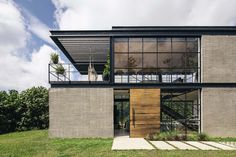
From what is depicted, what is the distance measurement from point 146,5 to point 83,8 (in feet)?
13.7

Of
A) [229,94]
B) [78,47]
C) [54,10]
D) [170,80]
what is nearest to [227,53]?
[229,94]

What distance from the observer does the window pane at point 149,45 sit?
63.5 feet

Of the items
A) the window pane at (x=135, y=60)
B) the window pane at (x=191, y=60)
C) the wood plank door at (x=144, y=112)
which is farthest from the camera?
the window pane at (x=135, y=60)

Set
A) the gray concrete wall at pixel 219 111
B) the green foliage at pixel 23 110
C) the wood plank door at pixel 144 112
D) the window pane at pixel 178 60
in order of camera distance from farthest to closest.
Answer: the green foliage at pixel 23 110 < the window pane at pixel 178 60 < the wood plank door at pixel 144 112 < the gray concrete wall at pixel 219 111

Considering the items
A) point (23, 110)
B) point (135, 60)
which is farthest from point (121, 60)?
point (23, 110)

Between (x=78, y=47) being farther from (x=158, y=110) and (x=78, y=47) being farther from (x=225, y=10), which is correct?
(x=225, y=10)

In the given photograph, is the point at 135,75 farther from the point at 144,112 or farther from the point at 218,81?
the point at 218,81

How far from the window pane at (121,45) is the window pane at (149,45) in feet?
4.15

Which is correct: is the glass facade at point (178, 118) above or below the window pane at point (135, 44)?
below

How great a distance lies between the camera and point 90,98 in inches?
727

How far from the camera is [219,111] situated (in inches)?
736

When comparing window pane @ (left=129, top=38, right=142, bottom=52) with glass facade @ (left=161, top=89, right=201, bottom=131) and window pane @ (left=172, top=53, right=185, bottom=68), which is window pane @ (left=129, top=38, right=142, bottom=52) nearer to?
window pane @ (left=172, top=53, right=185, bottom=68)

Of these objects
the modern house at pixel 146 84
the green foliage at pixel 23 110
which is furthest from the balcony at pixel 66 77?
the green foliage at pixel 23 110

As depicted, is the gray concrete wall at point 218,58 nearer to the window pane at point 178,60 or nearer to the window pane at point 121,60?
the window pane at point 178,60
